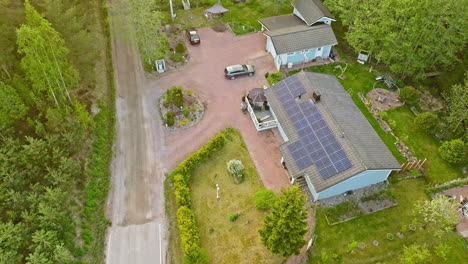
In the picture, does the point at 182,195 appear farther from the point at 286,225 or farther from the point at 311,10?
the point at 311,10

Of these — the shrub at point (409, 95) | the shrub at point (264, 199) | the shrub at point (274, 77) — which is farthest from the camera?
the shrub at point (274, 77)

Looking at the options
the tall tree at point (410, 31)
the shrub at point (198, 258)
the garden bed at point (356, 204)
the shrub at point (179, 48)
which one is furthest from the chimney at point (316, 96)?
the shrub at point (179, 48)

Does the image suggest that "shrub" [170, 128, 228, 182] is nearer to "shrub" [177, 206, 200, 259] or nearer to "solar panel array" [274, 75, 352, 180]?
"shrub" [177, 206, 200, 259]

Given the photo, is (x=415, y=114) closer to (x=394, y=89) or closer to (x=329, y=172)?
(x=394, y=89)

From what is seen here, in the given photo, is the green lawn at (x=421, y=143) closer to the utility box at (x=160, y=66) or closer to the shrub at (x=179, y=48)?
the shrub at (x=179, y=48)

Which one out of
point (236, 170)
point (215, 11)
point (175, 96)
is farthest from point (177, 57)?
point (236, 170)

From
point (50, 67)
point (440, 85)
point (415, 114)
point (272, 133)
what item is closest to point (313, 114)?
point (272, 133)
